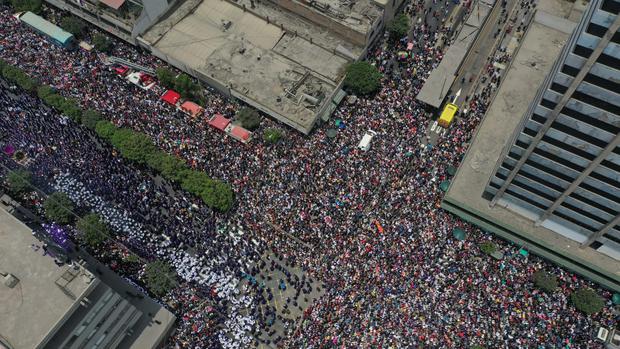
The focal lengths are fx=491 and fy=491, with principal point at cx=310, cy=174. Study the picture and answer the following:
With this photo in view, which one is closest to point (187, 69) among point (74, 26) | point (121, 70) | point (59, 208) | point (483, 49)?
point (121, 70)

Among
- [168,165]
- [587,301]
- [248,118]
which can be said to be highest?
[248,118]

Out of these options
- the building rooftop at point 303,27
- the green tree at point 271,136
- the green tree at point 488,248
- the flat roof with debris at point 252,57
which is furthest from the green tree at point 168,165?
the green tree at point 488,248

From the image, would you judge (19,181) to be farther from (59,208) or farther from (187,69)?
(187,69)

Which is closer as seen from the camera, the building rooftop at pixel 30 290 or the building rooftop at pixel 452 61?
the building rooftop at pixel 30 290

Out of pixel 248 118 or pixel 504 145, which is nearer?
pixel 504 145

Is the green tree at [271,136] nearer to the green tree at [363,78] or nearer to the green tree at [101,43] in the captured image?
the green tree at [363,78]

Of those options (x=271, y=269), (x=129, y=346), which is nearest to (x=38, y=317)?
(x=129, y=346)
